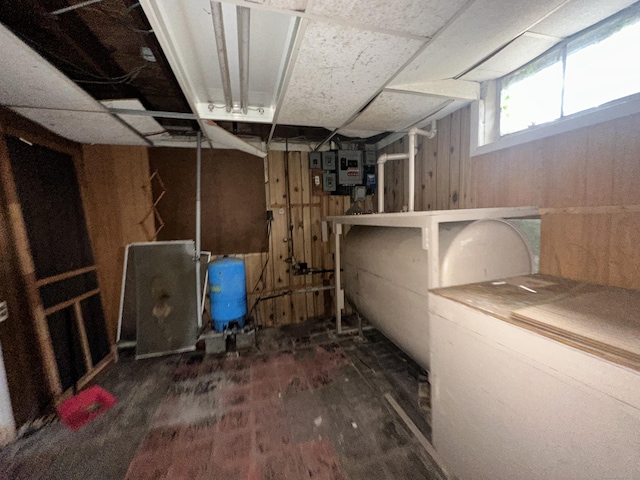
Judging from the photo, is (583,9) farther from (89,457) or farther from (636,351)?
(89,457)

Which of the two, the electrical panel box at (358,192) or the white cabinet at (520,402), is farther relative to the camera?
the electrical panel box at (358,192)

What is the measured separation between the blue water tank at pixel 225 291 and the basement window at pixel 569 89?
2611 millimetres

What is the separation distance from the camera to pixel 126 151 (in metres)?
2.81

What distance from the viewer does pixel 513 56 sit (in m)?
1.57

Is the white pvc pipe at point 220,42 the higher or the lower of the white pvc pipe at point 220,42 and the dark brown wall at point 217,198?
the higher

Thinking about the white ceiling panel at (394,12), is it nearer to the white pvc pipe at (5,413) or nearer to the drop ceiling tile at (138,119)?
the drop ceiling tile at (138,119)

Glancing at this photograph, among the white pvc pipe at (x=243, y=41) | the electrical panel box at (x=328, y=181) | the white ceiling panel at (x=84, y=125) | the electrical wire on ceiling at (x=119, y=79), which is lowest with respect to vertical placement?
the electrical panel box at (x=328, y=181)

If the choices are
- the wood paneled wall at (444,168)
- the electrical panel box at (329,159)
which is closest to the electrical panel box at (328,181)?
the electrical panel box at (329,159)

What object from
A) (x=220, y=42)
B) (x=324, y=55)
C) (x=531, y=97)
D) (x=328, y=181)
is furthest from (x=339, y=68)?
(x=328, y=181)

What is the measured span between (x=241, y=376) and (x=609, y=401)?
2345mm

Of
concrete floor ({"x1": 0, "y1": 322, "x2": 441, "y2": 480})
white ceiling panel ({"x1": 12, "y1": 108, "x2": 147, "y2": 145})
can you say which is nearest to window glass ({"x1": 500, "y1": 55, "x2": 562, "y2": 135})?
concrete floor ({"x1": 0, "y1": 322, "x2": 441, "y2": 480})

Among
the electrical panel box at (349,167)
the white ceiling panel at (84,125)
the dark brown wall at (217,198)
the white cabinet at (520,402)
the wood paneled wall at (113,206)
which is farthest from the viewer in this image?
the electrical panel box at (349,167)

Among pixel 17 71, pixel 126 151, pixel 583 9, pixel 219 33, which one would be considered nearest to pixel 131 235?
pixel 126 151

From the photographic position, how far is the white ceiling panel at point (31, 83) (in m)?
1.16
